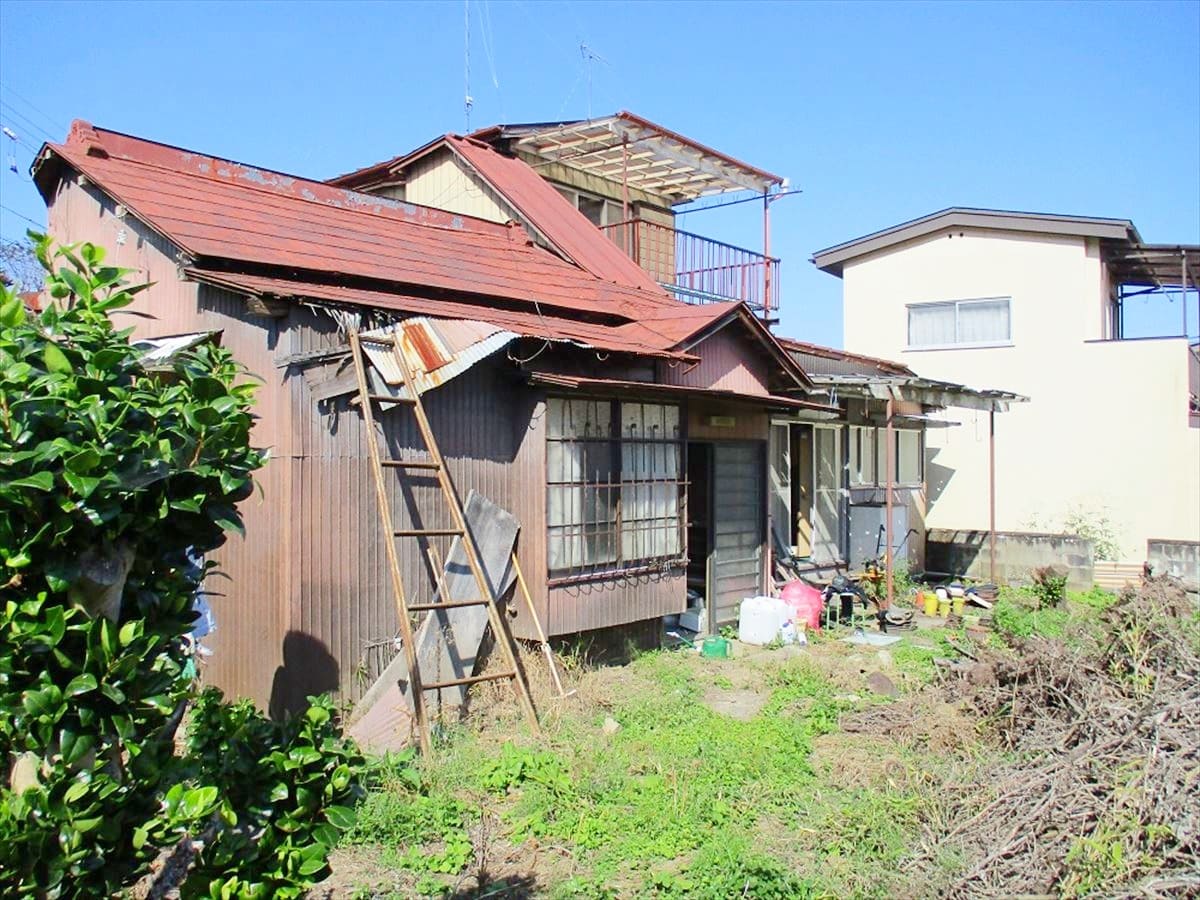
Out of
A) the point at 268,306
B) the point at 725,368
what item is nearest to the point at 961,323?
the point at 725,368

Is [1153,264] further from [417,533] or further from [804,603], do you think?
[417,533]

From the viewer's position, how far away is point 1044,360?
56.0 ft

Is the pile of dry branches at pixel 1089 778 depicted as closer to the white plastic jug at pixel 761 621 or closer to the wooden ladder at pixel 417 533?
the wooden ladder at pixel 417 533

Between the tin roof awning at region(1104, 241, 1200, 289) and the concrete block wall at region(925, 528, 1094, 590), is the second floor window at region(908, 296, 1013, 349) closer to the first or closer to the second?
the tin roof awning at region(1104, 241, 1200, 289)

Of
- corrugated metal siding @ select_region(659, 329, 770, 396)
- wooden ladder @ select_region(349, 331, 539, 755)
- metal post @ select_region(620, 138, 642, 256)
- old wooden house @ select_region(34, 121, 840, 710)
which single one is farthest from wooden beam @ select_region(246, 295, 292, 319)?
metal post @ select_region(620, 138, 642, 256)

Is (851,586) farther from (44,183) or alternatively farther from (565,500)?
(44,183)

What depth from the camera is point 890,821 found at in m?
5.48

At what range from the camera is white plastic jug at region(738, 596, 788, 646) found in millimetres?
10875

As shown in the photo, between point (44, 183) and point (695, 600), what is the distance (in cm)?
813

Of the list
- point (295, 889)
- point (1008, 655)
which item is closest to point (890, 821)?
point (1008, 655)

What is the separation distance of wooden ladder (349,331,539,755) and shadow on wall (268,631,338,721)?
1.99 ft

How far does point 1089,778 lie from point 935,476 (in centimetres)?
1347

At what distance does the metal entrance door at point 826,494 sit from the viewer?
13.9 meters

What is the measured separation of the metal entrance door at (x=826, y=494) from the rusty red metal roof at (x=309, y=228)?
408 centimetres
